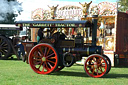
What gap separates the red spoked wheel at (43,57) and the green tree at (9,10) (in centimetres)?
2095

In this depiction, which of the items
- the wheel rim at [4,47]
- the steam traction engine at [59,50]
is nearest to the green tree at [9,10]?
the wheel rim at [4,47]

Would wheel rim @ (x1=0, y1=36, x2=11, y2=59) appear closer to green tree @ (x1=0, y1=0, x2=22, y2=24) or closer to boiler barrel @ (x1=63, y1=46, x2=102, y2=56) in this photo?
boiler barrel @ (x1=63, y1=46, x2=102, y2=56)

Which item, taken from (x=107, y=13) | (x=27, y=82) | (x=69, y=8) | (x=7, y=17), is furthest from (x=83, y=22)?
(x=7, y=17)

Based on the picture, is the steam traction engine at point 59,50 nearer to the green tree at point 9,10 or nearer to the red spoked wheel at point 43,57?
the red spoked wheel at point 43,57

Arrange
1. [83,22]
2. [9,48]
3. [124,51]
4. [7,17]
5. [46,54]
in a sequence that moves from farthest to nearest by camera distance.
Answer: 1. [7,17]
2. [9,48]
3. [124,51]
4. [46,54]
5. [83,22]

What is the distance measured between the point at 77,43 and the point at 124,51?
13.0ft

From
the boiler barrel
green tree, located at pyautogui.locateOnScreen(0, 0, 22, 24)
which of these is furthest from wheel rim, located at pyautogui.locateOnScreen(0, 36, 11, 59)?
green tree, located at pyautogui.locateOnScreen(0, 0, 22, 24)

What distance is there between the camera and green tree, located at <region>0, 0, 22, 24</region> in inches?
1200

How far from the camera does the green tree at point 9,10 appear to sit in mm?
30484

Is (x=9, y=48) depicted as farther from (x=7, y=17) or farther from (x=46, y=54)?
(x=7, y=17)

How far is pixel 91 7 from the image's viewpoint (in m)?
14.8

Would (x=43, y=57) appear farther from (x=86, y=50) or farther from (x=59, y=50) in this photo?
(x=86, y=50)

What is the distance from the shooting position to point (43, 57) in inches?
367

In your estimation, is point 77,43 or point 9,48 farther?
point 9,48
